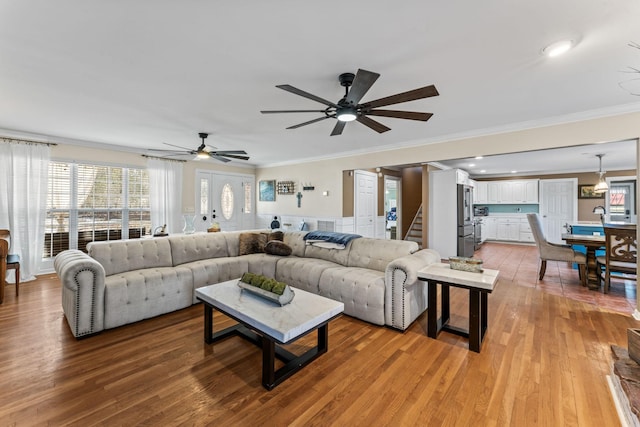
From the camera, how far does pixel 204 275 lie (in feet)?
11.8

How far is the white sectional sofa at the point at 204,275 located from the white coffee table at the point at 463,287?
204 millimetres

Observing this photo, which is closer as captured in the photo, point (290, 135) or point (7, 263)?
point (7, 263)

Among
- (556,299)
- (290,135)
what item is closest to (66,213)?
(290,135)

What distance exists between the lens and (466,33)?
75.0 inches

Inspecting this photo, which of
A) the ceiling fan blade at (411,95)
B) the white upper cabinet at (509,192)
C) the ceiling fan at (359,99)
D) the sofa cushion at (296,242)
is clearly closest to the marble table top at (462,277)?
the ceiling fan at (359,99)

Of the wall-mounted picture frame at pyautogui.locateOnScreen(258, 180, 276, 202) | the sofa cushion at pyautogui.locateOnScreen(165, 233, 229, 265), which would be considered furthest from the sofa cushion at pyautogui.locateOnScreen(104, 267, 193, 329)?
the wall-mounted picture frame at pyautogui.locateOnScreen(258, 180, 276, 202)

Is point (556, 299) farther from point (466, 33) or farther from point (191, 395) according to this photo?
point (191, 395)

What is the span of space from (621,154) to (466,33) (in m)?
6.73

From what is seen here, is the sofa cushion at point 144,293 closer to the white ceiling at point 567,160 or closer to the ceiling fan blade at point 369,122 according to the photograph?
the ceiling fan blade at point 369,122

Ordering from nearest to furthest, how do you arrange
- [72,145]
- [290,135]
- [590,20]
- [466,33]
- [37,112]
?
[590,20] → [466,33] → [37,112] → [290,135] → [72,145]

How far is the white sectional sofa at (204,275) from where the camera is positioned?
272 cm

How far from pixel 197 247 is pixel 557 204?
10164 mm

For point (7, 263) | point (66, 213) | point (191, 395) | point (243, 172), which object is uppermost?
point (243, 172)

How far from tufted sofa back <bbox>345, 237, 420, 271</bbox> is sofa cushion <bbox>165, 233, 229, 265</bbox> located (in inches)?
78.4
